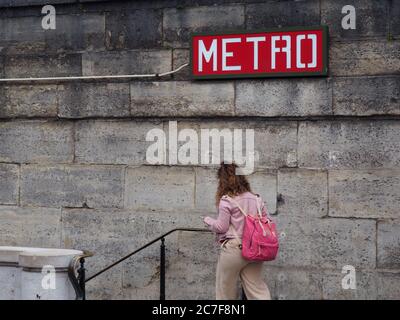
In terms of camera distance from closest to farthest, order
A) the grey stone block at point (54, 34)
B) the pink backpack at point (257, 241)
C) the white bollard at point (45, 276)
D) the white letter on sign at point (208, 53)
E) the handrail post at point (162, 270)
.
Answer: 1. the pink backpack at point (257, 241)
2. the white bollard at point (45, 276)
3. the handrail post at point (162, 270)
4. the white letter on sign at point (208, 53)
5. the grey stone block at point (54, 34)

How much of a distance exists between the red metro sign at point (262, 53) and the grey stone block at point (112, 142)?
990 millimetres

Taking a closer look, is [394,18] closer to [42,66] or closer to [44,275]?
[42,66]

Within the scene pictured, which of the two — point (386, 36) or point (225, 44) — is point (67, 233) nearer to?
point (225, 44)

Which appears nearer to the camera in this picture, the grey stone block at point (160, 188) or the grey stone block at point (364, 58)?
the grey stone block at point (364, 58)

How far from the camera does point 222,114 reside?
1016 cm

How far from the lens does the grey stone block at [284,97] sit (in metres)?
9.74

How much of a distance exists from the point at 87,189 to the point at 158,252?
121cm

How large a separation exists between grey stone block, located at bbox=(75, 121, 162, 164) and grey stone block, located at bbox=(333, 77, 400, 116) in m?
2.20

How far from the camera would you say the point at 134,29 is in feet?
34.6

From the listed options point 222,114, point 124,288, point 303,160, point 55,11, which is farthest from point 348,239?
point 55,11

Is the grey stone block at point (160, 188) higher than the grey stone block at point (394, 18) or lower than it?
lower

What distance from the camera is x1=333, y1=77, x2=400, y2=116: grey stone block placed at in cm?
945

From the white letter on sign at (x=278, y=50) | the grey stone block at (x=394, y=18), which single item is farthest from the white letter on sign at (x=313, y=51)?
the grey stone block at (x=394, y=18)

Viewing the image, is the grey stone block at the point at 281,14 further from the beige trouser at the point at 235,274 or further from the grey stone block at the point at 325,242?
the beige trouser at the point at 235,274
